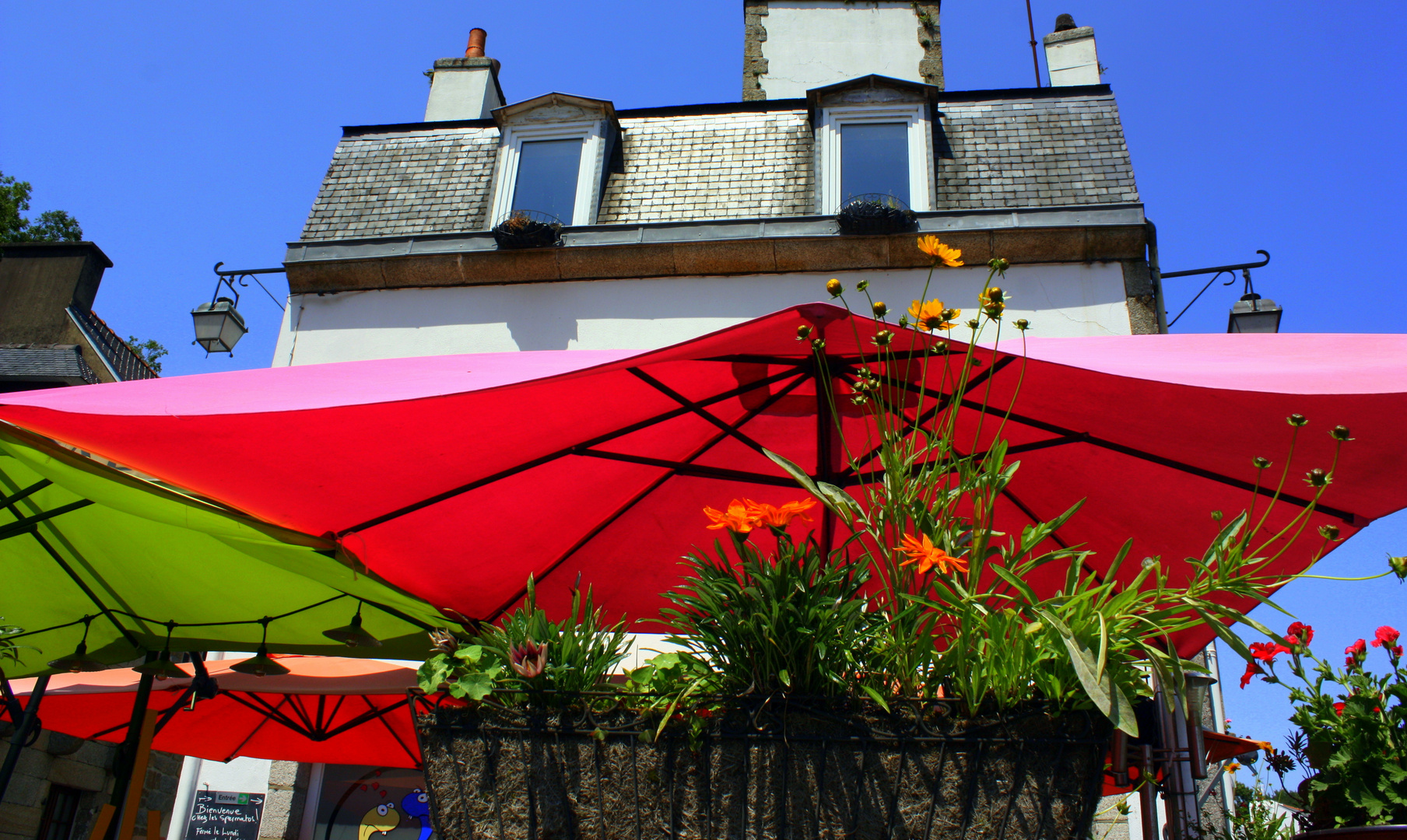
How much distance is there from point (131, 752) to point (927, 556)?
3.65 meters

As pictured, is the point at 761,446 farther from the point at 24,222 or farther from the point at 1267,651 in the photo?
the point at 24,222

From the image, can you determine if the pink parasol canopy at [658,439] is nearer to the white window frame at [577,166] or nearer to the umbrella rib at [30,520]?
the umbrella rib at [30,520]

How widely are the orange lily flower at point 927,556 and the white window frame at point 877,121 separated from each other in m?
6.36

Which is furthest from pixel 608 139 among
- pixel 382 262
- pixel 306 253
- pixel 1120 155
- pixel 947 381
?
pixel 947 381

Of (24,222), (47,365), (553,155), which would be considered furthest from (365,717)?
(24,222)

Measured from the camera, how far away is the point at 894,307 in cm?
685

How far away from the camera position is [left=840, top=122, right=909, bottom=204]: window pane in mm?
7605

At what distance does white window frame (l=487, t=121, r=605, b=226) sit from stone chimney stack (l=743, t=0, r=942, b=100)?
198 centimetres

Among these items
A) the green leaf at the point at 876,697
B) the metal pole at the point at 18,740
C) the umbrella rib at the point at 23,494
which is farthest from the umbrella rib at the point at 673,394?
the metal pole at the point at 18,740

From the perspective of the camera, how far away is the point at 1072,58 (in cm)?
846

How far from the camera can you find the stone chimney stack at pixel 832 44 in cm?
913

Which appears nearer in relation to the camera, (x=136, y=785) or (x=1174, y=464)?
(x=1174, y=464)

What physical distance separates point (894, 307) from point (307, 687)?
489 centimetres

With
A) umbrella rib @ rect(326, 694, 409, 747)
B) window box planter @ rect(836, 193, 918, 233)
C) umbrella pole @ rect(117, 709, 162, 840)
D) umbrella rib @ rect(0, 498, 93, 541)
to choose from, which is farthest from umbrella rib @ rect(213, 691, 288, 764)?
window box planter @ rect(836, 193, 918, 233)
